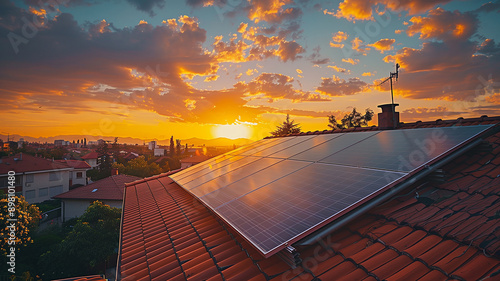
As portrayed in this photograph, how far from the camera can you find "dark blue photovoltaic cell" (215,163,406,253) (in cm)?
313

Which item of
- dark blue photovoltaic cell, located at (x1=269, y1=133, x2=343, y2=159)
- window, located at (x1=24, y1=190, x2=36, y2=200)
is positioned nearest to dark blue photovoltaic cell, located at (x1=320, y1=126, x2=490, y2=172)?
dark blue photovoltaic cell, located at (x1=269, y1=133, x2=343, y2=159)

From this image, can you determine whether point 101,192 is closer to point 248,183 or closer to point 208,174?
point 208,174

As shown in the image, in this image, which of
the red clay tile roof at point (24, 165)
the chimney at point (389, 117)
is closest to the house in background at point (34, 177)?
the red clay tile roof at point (24, 165)

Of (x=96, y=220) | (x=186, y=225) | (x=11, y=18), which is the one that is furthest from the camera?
(x=96, y=220)

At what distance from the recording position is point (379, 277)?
94.5 inches

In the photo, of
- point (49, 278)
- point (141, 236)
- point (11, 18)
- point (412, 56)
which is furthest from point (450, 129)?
point (49, 278)

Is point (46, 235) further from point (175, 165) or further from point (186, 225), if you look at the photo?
point (175, 165)

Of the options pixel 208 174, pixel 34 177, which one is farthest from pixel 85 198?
pixel 208 174

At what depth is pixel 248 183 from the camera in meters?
5.54

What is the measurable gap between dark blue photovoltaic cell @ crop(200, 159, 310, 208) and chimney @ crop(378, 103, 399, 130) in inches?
157

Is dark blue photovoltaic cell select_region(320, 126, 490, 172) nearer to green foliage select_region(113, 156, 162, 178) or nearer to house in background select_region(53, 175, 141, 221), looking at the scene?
house in background select_region(53, 175, 141, 221)

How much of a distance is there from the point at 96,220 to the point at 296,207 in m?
21.2

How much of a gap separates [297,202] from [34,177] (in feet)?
164

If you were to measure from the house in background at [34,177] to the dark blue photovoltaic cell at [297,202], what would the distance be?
46677mm
